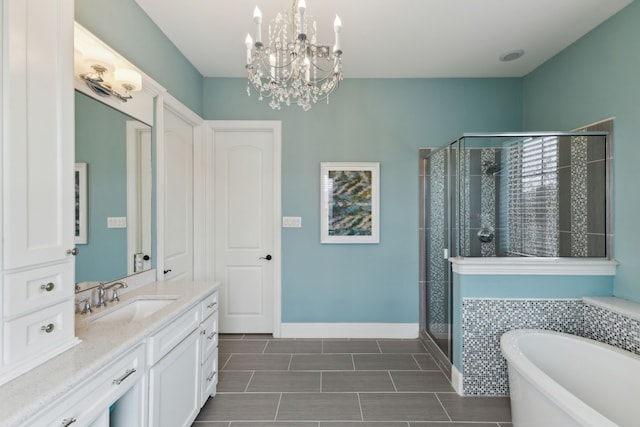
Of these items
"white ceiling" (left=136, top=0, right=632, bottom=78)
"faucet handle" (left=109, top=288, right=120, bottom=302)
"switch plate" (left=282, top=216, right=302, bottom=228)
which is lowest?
"faucet handle" (left=109, top=288, right=120, bottom=302)

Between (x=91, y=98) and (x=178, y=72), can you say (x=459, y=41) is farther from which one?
(x=91, y=98)

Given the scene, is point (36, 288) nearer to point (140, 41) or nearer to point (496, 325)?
point (140, 41)

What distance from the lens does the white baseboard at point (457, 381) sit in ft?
7.66

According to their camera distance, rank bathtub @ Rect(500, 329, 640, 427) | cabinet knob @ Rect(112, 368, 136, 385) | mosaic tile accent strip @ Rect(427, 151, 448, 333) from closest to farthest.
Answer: cabinet knob @ Rect(112, 368, 136, 385) → bathtub @ Rect(500, 329, 640, 427) → mosaic tile accent strip @ Rect(427, 151, 448, 333)

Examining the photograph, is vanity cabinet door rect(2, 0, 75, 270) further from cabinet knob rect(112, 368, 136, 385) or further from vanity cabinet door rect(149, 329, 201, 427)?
vanity cabinet door rect(149, 329, 201, 427)

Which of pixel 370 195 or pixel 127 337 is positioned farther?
pixel 370 195

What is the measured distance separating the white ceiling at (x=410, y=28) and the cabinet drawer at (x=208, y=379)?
2.50 metres

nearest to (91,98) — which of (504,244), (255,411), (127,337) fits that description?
(127,337)

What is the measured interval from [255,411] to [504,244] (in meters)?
2.22

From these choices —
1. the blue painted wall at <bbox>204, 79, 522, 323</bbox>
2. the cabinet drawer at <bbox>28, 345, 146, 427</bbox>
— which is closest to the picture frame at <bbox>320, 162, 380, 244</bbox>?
the blue painted wall at <bbox>204, 79, 522, 323</bbox>

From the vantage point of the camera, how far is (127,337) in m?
1.34

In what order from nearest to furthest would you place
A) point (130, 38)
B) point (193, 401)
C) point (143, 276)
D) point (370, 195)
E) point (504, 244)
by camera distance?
point (193, 401)
point (130, 38)
point (143, 276)
point (504, 244)
point (370, 195)

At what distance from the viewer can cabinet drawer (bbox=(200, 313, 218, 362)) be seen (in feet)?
6.75

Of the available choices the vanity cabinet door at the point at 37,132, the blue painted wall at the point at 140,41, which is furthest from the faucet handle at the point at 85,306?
the blue painted wall at the point at 140,41
